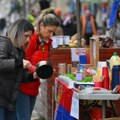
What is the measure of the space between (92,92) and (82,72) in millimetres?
→ 927

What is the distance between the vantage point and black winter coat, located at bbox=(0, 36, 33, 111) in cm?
611

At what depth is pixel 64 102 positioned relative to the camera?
22.5ft

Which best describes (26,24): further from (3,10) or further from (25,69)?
(3,10)

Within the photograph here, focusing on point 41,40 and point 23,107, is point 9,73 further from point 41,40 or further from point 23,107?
point 41,40

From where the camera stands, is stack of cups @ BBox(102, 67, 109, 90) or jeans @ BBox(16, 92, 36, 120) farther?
jeans @ BBox(16, 92, 36, 120)

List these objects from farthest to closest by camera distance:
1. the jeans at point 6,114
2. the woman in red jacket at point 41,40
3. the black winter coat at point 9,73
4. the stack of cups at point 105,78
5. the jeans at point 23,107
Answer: the woman in red jacket at point 41,40 < the jeans at point 23,107 < the stack of cups at point 105,78 < the jeans at point 6,114 < the black winter coat at point 9,73

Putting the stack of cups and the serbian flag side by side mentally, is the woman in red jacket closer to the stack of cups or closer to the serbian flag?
the serbian flag

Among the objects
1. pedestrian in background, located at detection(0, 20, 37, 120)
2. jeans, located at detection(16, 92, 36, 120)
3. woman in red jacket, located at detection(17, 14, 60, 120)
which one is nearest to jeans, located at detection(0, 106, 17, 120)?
pedestrian in background, located at detection(0, 20, 37, 120)

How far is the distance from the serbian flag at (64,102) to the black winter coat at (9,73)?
24.9 inches

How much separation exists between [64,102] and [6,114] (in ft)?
2.61

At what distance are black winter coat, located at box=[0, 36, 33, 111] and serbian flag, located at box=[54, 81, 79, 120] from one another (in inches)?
24.9

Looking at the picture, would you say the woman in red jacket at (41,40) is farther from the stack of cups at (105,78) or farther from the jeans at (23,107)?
the stack of cups at (105,78)

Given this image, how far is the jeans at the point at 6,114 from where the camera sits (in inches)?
245

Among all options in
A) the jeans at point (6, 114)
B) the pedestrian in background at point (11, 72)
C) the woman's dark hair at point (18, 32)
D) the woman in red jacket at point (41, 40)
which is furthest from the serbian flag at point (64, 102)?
the woman's dark hair at point (18, 32)
